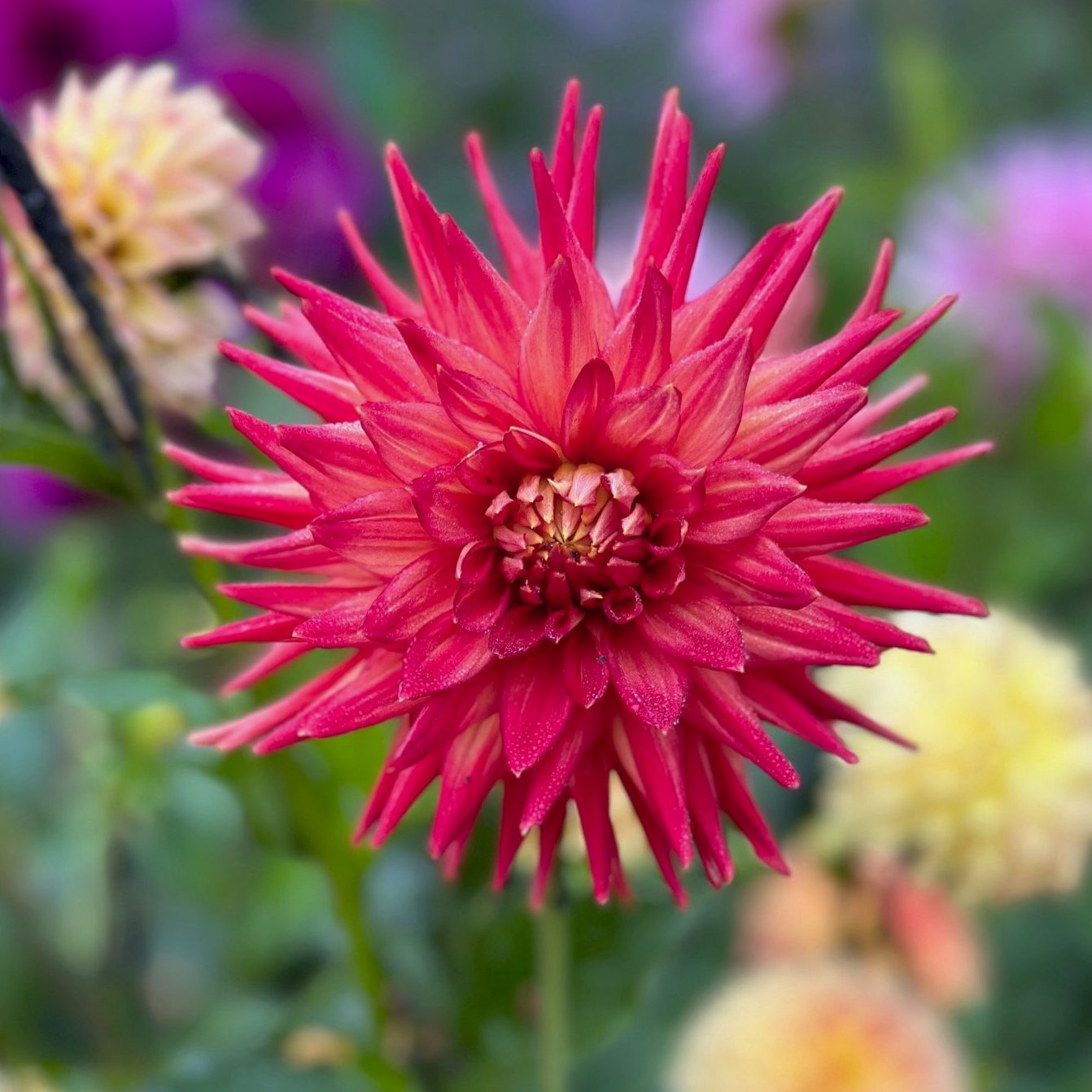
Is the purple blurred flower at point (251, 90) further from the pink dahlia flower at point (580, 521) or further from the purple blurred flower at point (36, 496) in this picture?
the pink dahlia flower at point (580, 521)

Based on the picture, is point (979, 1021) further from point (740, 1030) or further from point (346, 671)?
point (346, 671)

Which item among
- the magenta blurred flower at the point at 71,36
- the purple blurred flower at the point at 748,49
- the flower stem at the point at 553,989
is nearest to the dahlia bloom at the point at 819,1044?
the flower stem at the point at 553,989

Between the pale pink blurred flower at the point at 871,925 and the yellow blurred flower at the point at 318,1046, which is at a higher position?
the pale pink blurred flower at the point at 871,925

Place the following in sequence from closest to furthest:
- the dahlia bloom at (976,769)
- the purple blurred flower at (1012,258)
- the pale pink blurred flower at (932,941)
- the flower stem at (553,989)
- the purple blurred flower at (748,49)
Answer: the flower stem at (553,989), the dahlia bloom at (976,769), the pale pink blurred flower at (932,941), the purple blurred flower at (1012,258), the purple blurred flower at (748,49)

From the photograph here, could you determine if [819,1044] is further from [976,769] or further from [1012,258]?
[1012,258]

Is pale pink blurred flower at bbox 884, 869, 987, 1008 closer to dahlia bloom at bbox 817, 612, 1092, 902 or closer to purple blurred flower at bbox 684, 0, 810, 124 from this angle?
dahlia bloom at bbox 817, 612, 1092, 902

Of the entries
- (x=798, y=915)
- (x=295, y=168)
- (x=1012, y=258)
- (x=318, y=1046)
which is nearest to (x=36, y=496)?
(x=295, y=168)
